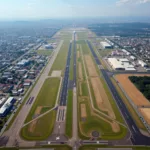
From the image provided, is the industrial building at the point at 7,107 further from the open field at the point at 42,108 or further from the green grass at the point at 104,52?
the green grass at the point at 104,52

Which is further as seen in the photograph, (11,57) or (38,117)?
(11,57)

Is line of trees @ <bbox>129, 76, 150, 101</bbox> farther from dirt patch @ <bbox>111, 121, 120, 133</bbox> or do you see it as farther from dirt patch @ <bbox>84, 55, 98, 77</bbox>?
dirt patch @ <bbox>111, 121, 120, 133</bbox>

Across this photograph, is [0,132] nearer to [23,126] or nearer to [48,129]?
[23,126]

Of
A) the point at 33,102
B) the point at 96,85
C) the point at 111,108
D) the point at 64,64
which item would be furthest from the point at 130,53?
the point at 33,102

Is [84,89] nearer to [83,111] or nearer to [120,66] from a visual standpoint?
[83,111]

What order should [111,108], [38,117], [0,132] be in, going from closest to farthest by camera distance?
1. [0,132]
2. [38,117]
3. [111,108]

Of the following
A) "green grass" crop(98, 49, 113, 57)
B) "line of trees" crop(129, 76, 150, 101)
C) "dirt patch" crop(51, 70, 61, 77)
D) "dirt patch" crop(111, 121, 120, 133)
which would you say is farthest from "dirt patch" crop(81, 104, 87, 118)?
"green grass" crop(98, 49, 113, 57)

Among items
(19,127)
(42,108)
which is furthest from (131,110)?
(19,127)
